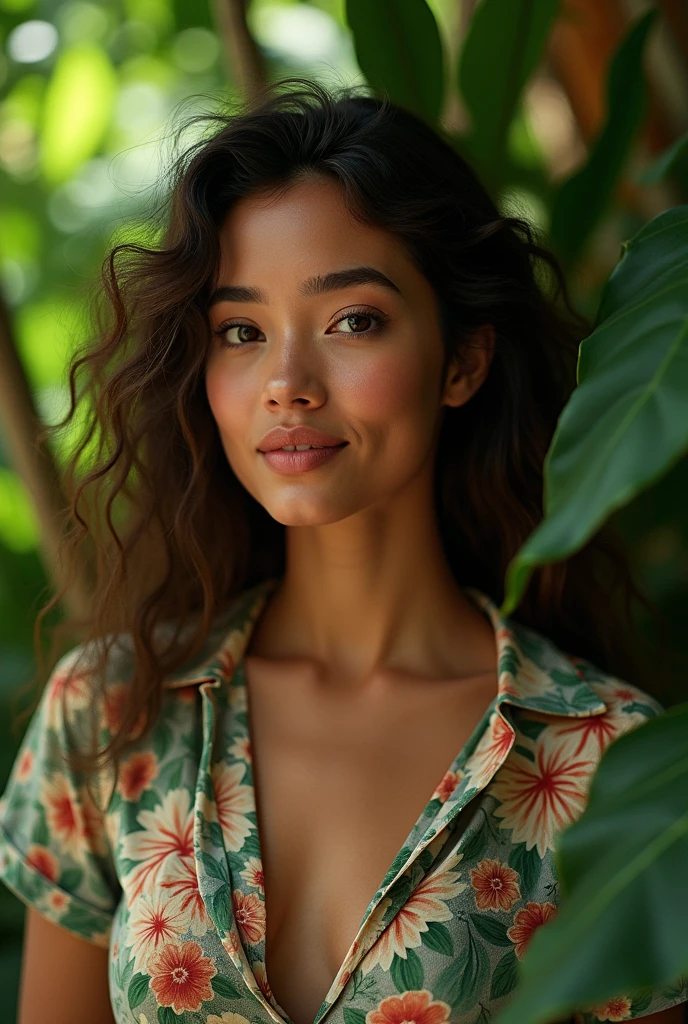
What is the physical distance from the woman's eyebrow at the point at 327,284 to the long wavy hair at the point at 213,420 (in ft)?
0.13

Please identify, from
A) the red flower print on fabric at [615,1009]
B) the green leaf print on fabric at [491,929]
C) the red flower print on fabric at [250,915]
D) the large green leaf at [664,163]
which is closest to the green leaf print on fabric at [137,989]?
the red flower print on fabric at [250,915]

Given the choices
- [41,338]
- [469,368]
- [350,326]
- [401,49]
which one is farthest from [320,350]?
[41,338]

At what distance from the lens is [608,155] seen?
154cm

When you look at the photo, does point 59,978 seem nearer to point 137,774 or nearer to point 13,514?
point 137,774

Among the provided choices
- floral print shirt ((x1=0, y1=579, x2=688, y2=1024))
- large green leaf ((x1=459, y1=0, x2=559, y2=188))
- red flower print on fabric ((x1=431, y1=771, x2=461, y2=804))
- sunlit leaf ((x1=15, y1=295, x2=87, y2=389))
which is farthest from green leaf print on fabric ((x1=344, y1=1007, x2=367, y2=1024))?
sunlit leaf ((x1=15, y1=295, x2=87, y2=389))

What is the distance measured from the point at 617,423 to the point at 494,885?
0.66 m

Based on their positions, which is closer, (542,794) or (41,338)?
(542,794)

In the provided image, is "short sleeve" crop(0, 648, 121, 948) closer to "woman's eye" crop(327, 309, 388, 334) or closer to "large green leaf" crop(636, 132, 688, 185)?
"woman's eye" crop(327, 309, 388, 334)

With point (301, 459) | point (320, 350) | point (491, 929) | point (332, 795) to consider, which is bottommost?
point (491, 929)

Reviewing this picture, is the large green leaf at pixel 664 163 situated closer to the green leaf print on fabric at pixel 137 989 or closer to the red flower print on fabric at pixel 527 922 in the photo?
the red flower print on fabric at pixel 527 922

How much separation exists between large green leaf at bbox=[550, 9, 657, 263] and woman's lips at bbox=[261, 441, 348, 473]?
1.92ft

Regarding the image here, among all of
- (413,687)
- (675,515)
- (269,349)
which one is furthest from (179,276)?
(675,515)

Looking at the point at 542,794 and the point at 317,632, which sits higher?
the point at 317,632

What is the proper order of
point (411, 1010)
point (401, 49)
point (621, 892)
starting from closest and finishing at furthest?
point (621, 892), point (411, 1010), point (401, 49)
